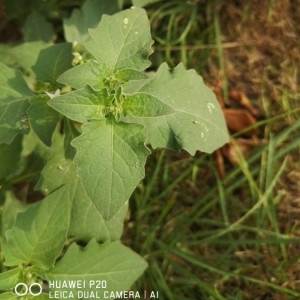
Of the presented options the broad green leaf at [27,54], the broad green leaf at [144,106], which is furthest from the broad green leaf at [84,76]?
the broad green leaf at [27,54]

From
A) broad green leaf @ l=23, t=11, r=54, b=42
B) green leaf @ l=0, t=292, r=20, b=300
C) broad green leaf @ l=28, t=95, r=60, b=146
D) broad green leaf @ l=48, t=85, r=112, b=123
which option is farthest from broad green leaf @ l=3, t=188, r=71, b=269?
broad green leaf @ l=23, t=11, r=54, b=42

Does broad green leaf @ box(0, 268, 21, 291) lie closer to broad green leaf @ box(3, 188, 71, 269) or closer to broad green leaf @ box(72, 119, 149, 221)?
broad green leaf @ box(3, 188, 71, 269)

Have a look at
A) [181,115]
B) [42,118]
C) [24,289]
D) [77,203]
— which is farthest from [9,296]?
[181,115]

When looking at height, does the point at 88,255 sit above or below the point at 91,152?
below

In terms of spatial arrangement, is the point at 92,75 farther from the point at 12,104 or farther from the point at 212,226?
the point at 212,226

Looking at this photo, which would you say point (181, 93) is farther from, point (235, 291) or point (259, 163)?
point (235, 291)

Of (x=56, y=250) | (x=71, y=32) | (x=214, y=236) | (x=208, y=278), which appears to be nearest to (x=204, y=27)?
(x=71, y=32)

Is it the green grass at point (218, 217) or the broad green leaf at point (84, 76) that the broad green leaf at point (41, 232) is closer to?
the broad green leaf at point (84, 76)
